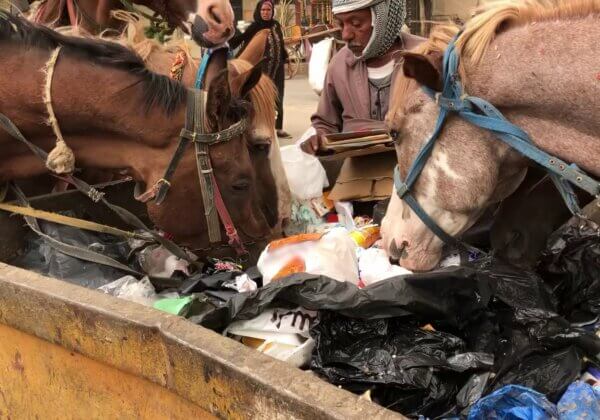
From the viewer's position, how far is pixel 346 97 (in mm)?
3650

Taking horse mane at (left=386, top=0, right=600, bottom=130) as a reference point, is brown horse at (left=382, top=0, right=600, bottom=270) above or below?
below

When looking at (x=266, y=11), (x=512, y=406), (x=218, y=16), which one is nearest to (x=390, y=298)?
(x=512, y=406)

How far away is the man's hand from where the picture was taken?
2988mm

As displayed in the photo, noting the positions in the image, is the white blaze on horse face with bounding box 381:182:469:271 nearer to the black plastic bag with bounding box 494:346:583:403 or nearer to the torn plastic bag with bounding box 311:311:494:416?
the torn plastic bag with bounding box 311:311:494:416

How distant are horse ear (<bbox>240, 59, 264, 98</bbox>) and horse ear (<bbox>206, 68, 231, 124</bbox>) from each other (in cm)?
Result: 14

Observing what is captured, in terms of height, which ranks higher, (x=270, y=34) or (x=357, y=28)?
(x=357, y=28)

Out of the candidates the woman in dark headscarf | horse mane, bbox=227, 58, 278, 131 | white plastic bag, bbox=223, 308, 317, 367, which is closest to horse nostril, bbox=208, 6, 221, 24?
horse mane, bbox=227, 58, 278, 131

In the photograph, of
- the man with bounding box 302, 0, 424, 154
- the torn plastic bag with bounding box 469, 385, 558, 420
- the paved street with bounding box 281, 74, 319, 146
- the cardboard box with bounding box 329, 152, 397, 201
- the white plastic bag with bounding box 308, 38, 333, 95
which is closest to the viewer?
the torn plastic bag with bounding box 469, 385, 558, 420

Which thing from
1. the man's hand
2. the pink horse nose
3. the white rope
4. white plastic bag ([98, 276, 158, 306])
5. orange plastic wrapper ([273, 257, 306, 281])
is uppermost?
the pink horse nose

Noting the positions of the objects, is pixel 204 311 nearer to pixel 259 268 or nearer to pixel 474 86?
pixel 259 268

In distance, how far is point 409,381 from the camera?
156 cm

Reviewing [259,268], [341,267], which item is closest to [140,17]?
[259,268]

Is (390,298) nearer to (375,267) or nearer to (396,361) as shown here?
(396,361)

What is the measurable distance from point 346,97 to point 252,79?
119 cm
